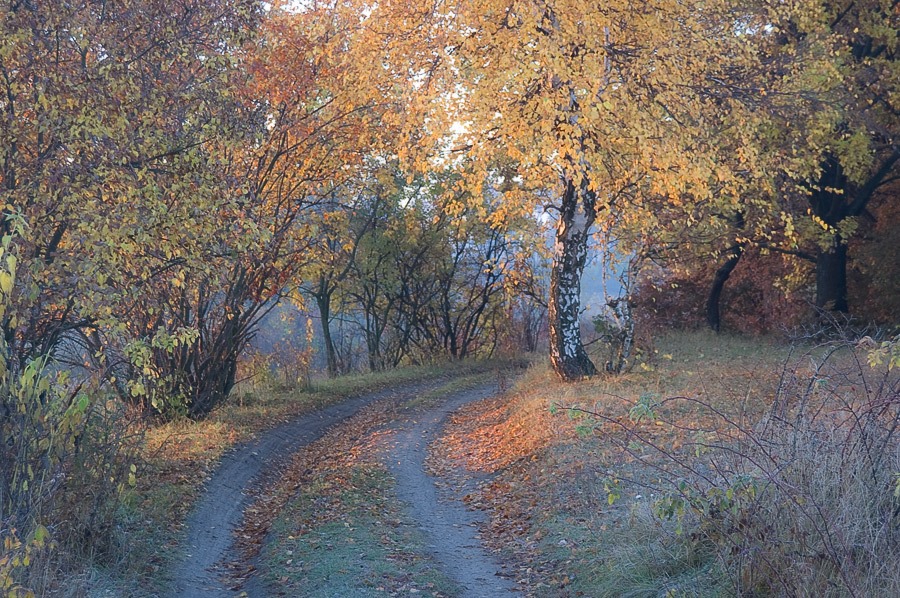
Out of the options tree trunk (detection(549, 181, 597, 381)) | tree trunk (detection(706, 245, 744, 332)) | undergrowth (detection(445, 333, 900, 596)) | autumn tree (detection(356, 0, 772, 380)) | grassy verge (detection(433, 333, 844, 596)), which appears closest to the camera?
undergrowth (detection(445, 333, 900, 596))

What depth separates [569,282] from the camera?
1538 centimetres

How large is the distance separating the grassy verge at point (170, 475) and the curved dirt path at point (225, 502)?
0.51 feet

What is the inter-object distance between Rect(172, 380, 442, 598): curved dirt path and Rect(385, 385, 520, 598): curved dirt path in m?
1.81

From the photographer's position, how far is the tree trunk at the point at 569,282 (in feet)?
50.3

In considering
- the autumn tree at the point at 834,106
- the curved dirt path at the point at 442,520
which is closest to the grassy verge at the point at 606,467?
the curved dirt path at the point at 442,520

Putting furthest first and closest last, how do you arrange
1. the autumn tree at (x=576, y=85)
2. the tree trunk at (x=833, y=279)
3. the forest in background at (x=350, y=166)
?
the tree trunk at (x=833, y=279) → the autumn tree at (x=576, y=85) → the forest in background at (x=350, y=166)

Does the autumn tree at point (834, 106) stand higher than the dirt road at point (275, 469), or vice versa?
the autumn tree at point (834, 106)

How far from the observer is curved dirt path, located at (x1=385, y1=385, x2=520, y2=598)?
7453mm

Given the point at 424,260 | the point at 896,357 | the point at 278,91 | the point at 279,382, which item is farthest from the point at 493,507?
the point at 424,260

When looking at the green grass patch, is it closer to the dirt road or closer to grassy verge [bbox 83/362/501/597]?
the dirt road

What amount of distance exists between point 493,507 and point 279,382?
10.4m

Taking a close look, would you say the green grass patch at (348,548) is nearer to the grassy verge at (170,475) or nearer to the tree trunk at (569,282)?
the grassy verge at (170,475)

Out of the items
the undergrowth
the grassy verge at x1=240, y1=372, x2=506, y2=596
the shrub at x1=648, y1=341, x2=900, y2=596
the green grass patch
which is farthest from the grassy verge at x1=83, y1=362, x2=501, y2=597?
the shrub at x1=648, y1=341, x2=900, y2=596

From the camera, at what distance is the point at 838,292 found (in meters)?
21.4
